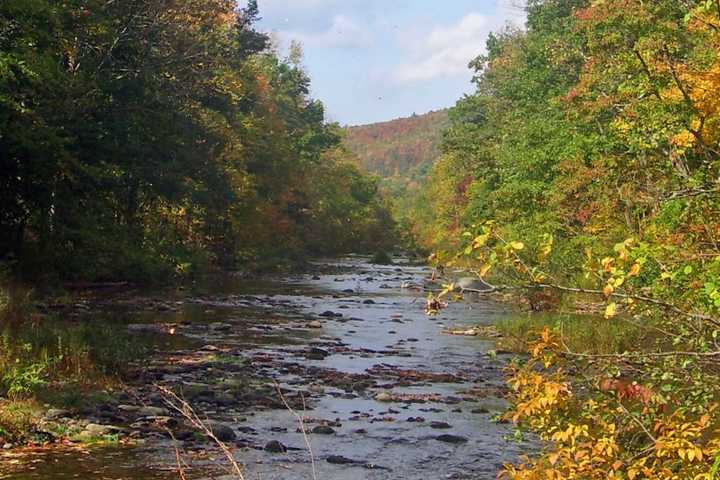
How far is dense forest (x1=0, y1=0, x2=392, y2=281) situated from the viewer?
24.1 m

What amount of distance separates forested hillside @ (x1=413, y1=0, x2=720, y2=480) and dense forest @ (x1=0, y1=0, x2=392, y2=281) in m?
13.0

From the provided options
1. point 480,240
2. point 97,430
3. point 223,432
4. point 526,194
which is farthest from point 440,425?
point 526,194

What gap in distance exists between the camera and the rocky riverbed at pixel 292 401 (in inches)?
469

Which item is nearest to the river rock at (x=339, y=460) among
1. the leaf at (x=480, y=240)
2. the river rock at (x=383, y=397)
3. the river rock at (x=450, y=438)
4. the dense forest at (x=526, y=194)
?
the river rock at (x=450, y=438)

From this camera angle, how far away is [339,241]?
98.4 meters

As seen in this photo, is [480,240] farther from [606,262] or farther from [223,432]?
[223,432]

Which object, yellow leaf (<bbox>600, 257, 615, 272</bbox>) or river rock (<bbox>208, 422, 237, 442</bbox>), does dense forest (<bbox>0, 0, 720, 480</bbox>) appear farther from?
river rock (<bbox>208, 422, 237, 442</bbox>)

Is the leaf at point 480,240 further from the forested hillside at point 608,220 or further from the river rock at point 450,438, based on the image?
the river rock at point 450,438

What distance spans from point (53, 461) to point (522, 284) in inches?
305

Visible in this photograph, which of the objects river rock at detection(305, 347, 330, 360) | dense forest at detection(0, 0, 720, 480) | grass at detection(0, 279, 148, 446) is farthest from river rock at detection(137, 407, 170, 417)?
river rock at detection(305, 347, 330, 360)

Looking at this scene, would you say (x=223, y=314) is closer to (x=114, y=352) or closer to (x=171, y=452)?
(x=114, y=352)

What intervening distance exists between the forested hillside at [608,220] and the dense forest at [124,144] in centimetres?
1295

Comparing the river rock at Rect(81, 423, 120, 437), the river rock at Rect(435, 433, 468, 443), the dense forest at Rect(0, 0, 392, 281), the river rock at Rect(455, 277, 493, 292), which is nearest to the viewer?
the river rock at Rect(455, 277, 493, 292)

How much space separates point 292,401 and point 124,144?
19716 mm
